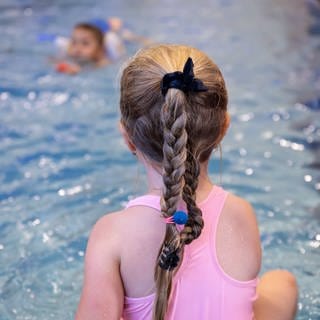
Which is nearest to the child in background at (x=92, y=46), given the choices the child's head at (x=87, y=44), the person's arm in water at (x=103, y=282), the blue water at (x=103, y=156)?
the child's head at (x=87, y=44)

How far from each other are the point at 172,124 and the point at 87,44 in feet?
15.1

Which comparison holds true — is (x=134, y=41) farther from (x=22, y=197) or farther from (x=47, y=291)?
→ (x=47, y=291)

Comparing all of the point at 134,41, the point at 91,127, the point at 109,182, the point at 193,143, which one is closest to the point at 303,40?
the point at 134,41

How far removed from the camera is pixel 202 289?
68.5 inches

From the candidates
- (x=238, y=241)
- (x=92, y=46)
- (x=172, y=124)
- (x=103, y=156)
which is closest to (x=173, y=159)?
(x=172, y=124)

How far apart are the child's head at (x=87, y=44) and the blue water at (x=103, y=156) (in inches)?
10.4

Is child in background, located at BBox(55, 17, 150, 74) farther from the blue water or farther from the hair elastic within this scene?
the hair elastic

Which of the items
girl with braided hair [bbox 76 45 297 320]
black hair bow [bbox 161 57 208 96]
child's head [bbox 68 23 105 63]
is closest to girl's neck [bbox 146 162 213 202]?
girl with braided hair [bbox 76 45 297 320]

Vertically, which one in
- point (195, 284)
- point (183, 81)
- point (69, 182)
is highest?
point (183, 81)

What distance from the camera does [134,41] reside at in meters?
6.39

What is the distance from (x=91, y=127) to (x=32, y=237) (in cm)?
140

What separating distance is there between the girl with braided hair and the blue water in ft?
1.24

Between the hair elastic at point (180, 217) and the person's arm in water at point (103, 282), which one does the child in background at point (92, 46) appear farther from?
the hair elastic at point (180, 217)

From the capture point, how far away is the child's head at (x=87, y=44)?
5887 mm
